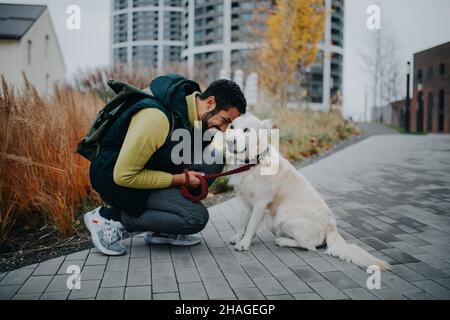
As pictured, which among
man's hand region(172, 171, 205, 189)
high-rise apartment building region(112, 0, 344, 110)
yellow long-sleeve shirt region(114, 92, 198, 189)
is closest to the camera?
yellow long-sleeve shirt region(114, 92, 198, 189)

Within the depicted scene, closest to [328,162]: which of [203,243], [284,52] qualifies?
[203,243]

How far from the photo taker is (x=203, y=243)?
11.5 ft

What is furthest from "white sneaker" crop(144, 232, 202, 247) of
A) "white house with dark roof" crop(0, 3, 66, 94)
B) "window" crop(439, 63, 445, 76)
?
"white house with dark roof" crop(0, 3, 66, 94)

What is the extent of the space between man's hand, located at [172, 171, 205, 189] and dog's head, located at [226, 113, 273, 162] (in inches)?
17.6

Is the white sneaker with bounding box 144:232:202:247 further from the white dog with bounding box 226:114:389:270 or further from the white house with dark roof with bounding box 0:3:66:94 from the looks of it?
the white house with dark roof with bounding box 0:3:66:94

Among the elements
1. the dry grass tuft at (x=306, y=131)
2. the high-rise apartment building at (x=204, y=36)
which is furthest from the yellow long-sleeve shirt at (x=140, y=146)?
the high-rise apartment building at (x=204, y=36)

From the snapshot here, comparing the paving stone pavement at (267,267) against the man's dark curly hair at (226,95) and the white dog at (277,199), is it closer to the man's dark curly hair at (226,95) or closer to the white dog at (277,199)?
the white dog at (277,199)

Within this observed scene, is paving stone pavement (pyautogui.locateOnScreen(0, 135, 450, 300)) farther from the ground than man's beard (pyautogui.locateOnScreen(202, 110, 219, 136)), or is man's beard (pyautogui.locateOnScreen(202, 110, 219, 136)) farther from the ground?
man's beard (pyautogui.locateOnScreen(202, 110, 219, 136))

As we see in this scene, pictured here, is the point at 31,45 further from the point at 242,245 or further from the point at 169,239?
the point at 242,245

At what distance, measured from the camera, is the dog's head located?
3367 mm

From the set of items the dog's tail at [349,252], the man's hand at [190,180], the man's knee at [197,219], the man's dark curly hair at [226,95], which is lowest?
the dog's tail at [349,252]

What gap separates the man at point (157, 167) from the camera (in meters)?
2.89
